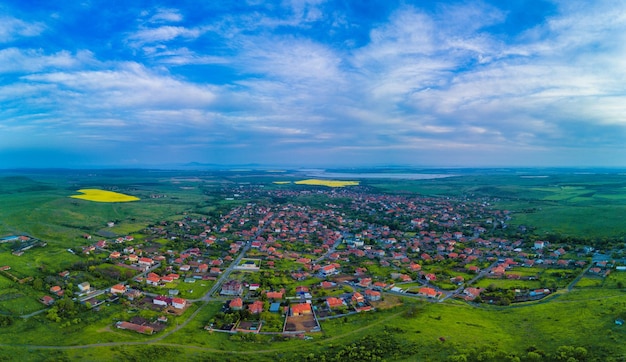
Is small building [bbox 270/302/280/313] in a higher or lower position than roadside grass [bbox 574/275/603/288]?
lower

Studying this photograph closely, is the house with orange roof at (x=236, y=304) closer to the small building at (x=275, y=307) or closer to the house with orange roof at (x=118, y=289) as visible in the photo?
the small building at (x=275, y=307)

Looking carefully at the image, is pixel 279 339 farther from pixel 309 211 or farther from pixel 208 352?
pixel 309 211

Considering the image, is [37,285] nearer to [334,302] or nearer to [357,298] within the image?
[334,302]

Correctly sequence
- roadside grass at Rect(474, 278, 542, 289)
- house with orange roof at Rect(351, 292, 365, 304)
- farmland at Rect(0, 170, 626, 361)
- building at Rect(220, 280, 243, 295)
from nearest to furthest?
farmland at Rect(0, 170, 626, 361)
house with orange roof at Rect(351, 292, 365, 304)
building at Rect(220, 280, 243, 295)
roadside grass at Rect(474, 278, 542, 289)

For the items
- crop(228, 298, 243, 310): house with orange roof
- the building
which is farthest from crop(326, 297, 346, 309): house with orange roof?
the building

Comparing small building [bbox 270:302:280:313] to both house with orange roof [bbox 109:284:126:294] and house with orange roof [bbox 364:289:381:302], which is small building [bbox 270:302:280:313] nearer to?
house with orange roof [bbox 364:289:381:302]

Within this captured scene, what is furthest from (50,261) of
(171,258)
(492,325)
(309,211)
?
(309,211)

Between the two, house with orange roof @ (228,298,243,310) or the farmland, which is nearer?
the farmland

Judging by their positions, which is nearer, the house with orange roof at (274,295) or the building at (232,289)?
the house with orange roof at (274,295)

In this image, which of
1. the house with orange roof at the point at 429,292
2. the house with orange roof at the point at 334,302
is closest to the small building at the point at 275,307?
the house with orange roof at the point at 334,302
